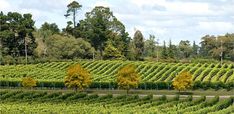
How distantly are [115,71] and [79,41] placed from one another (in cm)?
2654

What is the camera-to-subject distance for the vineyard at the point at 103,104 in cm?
5869

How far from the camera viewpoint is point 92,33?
13575cm

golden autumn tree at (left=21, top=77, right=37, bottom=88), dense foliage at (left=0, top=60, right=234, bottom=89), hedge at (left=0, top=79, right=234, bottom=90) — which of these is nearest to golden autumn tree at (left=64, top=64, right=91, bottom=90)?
hedge at (left=0, top=79, right=234, bottom=90)

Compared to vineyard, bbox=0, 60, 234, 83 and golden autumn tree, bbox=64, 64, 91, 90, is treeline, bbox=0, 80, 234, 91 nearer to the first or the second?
vineyard, bbox=0, 60, 234, 83

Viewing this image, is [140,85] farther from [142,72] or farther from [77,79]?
[142,72]

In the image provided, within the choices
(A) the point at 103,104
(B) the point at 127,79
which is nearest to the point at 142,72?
(B) the point at 127,79

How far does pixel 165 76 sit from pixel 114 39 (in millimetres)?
40545

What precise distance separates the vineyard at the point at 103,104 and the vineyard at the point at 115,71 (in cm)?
1782

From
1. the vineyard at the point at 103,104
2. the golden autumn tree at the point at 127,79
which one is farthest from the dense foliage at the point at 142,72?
the vineyard at the point at 103,104

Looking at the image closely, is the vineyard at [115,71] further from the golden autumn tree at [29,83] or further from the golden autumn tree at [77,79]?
the golden autumn tree at [77,79]

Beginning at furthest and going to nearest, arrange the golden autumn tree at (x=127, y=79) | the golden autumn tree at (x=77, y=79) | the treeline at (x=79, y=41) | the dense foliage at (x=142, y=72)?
the treeline at (x=79, y=41) < the dense foliage at (x=142, y=72) < the golden autumn tree at (x=77, y=79) < the golden autumn tree at (x=127, y=79)

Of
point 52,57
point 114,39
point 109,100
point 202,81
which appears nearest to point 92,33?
point 114,39

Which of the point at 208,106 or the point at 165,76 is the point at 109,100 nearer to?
the point at 208,106

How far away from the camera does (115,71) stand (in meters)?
104
